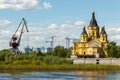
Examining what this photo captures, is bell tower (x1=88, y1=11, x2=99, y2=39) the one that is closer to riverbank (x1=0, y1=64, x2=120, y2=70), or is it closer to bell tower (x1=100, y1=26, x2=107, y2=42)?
bell tower (x1=100, y1=26, x2=107, y2=42)

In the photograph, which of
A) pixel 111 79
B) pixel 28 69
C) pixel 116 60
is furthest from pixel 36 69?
pixel 111 79

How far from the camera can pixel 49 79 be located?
244 ft

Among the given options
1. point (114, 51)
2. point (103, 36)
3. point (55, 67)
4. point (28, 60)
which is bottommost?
point (55, 67)

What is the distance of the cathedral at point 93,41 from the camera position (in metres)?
148

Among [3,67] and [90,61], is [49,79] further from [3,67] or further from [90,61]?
[90,61]

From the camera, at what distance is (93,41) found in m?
150

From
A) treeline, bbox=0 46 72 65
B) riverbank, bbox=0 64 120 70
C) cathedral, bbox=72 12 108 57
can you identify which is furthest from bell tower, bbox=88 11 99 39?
riverbank, bbox=0 64 120 70

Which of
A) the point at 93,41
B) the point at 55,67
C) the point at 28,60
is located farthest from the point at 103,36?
the point at 55,67

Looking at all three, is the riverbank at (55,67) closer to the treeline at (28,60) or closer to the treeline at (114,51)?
the treeline at (28,60)

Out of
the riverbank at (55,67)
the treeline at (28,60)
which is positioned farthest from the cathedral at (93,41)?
the riverbank at (55,67)

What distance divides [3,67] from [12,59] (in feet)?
50.8

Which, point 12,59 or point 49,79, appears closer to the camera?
point 49,79

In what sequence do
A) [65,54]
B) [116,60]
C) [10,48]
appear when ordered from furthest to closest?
[65,54], [10,48], [116,60]

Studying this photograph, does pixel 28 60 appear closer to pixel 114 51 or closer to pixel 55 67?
pixel 55 67
